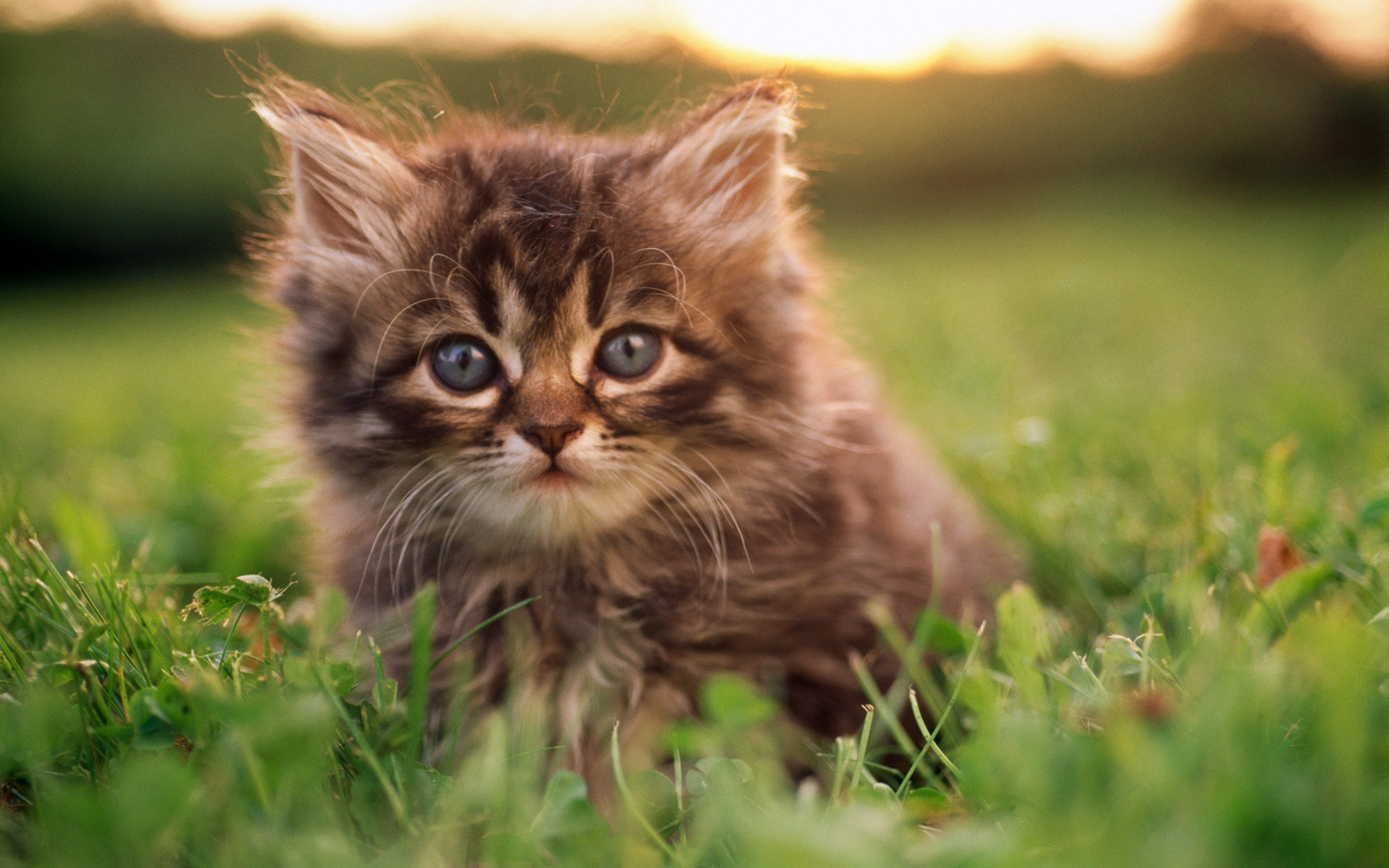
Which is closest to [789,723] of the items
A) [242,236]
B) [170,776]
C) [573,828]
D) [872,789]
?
[872,789]

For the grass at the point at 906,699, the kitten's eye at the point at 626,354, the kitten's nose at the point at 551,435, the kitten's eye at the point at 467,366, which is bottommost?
the grass at the point at 906,699

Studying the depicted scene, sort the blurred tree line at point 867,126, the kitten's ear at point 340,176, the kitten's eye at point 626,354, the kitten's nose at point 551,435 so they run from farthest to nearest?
1. the blurred tree line at point 867,126
2. the kitten's ear at point 340,176
3. the kitten's eye at point 626,354
4. the kitten's nose at point 551,435

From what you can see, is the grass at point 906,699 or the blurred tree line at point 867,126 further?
the blurred tree line at point 867,126

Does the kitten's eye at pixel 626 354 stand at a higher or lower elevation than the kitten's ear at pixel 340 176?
lower

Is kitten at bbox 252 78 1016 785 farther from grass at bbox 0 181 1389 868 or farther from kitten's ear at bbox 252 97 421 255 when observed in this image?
grass at bbox 0 181 1389 868

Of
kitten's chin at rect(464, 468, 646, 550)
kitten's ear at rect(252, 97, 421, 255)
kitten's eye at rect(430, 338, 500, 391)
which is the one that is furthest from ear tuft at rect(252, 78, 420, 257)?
kitten's chin at rect(464, 468, 646, 550)

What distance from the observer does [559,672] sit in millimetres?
1430

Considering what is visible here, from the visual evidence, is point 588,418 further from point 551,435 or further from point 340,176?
point 340,176

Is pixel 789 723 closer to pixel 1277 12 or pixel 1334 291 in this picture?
pixel 1334 291

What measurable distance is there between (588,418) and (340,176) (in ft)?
2.22

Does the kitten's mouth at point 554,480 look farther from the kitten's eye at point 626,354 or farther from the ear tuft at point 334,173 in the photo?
the ear tuft at point 334,173

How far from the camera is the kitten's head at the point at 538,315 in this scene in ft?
4.59

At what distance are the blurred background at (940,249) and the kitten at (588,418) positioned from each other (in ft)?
0.91

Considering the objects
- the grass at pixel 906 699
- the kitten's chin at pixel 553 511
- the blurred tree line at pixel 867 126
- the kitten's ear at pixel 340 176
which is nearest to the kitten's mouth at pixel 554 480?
the kitten's chin at pixel 553 511
